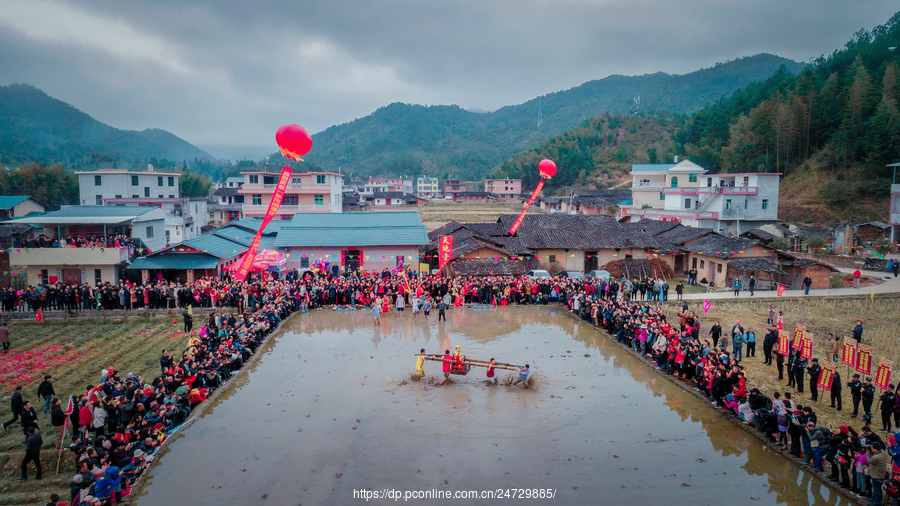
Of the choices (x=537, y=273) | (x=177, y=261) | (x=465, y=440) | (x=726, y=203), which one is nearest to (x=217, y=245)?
(x=177, y=261)

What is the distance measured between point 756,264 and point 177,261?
2619cm

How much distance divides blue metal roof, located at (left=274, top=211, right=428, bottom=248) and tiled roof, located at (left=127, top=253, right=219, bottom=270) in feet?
12.0

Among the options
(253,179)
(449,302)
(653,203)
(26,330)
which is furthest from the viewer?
(653,203)

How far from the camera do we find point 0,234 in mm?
25234

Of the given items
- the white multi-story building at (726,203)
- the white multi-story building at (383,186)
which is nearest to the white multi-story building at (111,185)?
the white multi-story building at (726,203)

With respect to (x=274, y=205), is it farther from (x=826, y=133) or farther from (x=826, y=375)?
(x=826, y=133)

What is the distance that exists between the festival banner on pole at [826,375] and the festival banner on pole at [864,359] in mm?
1053

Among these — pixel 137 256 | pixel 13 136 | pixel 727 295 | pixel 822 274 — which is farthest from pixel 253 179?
pixel 13 136

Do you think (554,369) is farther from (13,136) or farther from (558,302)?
(13,136)

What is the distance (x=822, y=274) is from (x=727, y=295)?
534 centimetres

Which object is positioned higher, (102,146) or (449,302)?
(102,146)

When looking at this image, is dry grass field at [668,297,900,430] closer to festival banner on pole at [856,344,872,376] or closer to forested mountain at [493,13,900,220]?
festival banner on pole at [856,344,872,376]

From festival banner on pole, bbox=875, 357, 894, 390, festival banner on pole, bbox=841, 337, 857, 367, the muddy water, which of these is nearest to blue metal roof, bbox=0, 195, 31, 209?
the muddy water

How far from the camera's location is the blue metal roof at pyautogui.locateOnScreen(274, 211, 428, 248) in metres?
26.8
